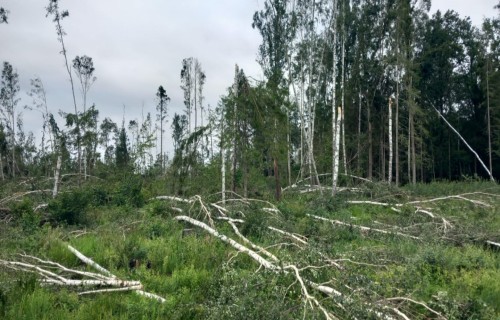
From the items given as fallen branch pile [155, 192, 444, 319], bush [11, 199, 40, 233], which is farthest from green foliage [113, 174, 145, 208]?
fallen branch pile [155, 192, 444, 319]

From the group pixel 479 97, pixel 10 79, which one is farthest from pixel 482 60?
pixel 10 79

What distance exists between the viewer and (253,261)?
7.04m

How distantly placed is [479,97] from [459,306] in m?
37.4

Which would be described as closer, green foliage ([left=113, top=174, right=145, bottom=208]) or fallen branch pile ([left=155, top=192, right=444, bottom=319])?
fallen branch pile ([left=155, top=192, right=444, bottom=319])

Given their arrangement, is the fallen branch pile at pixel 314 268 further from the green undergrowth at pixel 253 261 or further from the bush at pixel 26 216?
the bush at pixel 26 216

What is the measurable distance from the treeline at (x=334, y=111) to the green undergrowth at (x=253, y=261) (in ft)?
6.88

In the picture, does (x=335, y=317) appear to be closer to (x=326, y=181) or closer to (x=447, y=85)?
(x=326, y=181)

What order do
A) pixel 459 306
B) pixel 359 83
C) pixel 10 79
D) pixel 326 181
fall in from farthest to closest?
pixel 10 79 < pixel 359 83 < pixel 326 181 < pixel 459 306

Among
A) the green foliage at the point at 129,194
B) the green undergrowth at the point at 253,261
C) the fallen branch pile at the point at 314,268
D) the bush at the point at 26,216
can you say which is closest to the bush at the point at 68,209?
the green undergrowth at the point at 253,261

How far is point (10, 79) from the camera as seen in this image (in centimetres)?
4031

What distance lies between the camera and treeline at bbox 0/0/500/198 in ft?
41.4

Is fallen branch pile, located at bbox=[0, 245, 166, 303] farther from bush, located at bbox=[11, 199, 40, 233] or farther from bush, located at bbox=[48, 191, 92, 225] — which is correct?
bush, located at bbox=[48, 191, 92, 225]

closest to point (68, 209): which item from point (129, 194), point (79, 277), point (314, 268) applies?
point (129, 194)

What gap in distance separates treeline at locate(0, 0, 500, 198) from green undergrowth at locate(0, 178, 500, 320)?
6.88ft
